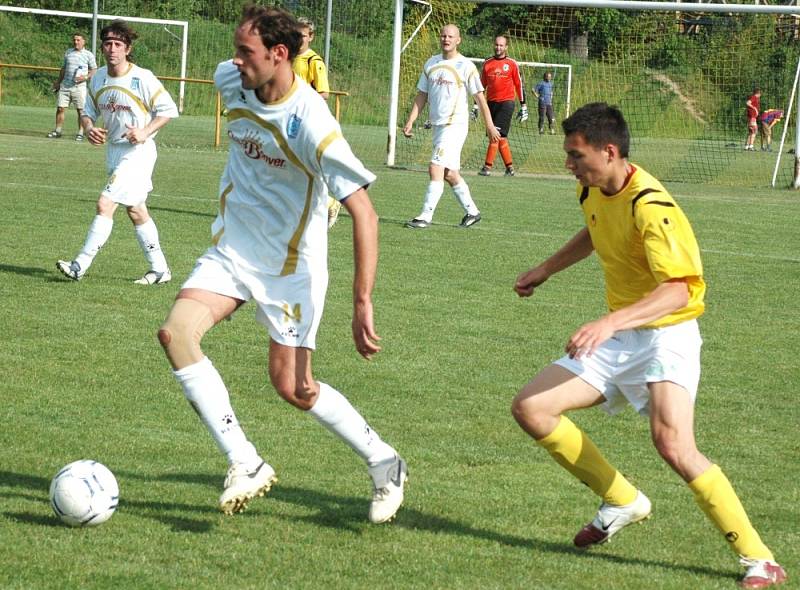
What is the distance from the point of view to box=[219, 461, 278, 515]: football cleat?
4434 millimetres

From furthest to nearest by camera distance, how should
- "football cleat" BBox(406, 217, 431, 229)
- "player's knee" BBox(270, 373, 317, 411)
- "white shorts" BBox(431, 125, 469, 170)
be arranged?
1. "white shorts" BBox(431, 125, 469, 170)
2. "football cleat" BBox(406, 217, 431, 229)
3. "player's knee" BBox(270, 373, 317, 411)

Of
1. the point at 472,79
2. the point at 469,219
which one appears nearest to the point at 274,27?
the point at 469,219

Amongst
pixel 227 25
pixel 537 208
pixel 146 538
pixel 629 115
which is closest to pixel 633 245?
pixel 146 538

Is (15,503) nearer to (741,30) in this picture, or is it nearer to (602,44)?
(741,30)

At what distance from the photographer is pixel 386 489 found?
15.4 feet

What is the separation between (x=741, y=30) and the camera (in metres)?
24.0

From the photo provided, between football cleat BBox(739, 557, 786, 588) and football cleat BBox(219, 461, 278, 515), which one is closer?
football cleat BBox(739, 557, 786, 588)

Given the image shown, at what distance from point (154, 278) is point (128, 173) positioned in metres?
0.82

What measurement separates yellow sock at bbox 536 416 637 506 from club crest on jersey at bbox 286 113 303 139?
1.35 metres

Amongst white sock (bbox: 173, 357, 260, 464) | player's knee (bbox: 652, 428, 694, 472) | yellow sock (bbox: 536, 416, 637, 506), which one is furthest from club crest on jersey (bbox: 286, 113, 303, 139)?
player's knee (bbox: 652, 428, 694, 472)

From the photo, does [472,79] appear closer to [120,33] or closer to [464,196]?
[464,196]

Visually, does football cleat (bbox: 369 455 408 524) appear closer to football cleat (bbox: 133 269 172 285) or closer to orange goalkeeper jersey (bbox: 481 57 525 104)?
football cleat (bbox: 133 269 172 285)

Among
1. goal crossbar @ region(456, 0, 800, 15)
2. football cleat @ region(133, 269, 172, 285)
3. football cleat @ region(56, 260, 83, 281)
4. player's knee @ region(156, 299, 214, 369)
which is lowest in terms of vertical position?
football cleat @ region(133, 269, 172, 285)

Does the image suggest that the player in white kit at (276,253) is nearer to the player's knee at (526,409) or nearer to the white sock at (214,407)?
the white sock at (214,407)
